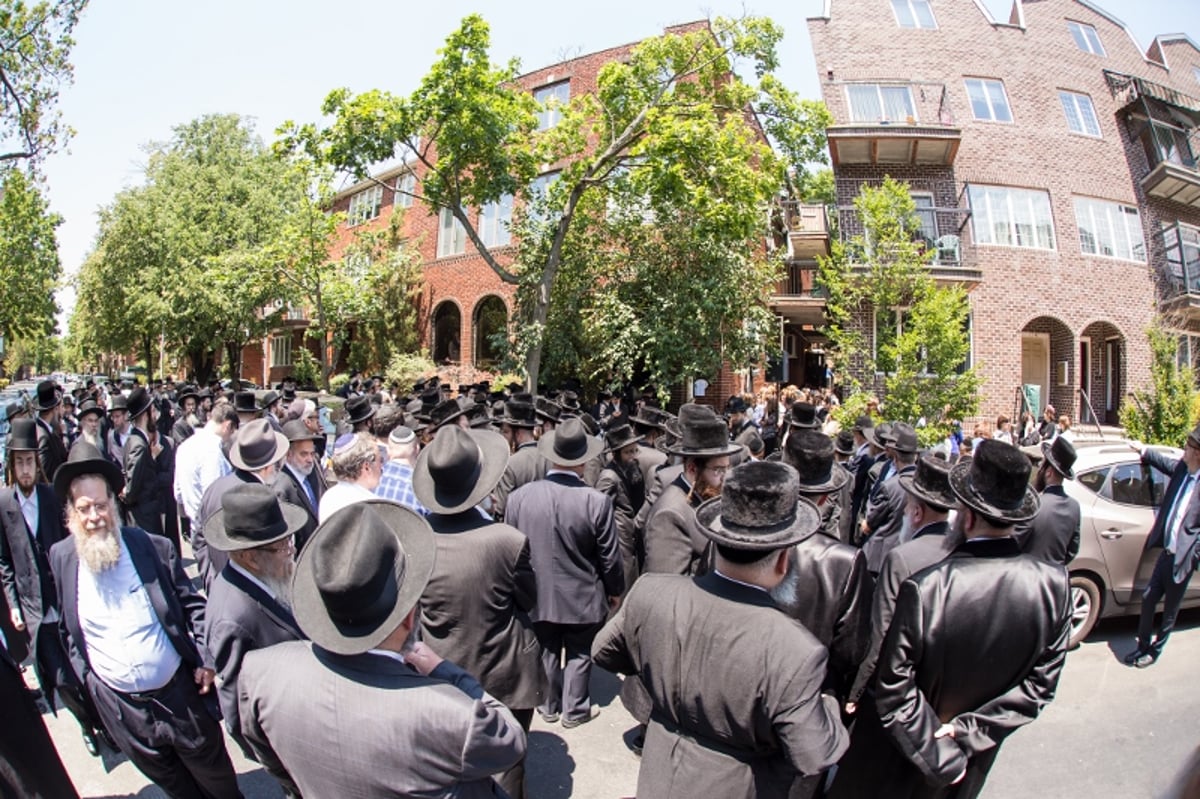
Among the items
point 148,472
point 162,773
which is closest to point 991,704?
point 162,773

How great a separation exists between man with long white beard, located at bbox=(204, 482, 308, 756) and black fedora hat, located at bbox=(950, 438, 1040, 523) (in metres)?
2.69

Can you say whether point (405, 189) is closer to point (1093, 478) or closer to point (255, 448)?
point (255, 448)

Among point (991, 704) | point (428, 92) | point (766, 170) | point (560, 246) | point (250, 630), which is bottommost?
point (991, 704)

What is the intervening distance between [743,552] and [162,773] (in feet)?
9.30

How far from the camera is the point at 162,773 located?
3338mm

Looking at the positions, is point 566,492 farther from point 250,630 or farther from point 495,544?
point 250,630

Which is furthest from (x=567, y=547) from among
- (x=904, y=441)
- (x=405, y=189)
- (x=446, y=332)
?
(x=405, y=189)

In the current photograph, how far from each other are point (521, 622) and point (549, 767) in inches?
51.7

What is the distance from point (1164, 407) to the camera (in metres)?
13.1

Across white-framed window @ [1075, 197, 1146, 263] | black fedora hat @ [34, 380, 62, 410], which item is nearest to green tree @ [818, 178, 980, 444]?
white-framed window @ [1075, 197, 1146, 263]

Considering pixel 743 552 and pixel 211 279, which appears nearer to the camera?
pixel 743 552

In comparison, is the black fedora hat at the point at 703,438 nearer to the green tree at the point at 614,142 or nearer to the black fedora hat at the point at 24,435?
the black fedora hat at the point at 24,435

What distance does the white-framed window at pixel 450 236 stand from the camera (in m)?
25.1

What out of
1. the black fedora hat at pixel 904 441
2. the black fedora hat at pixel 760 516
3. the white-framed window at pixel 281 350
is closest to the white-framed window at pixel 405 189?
the white-framed window at pixel 281 350
